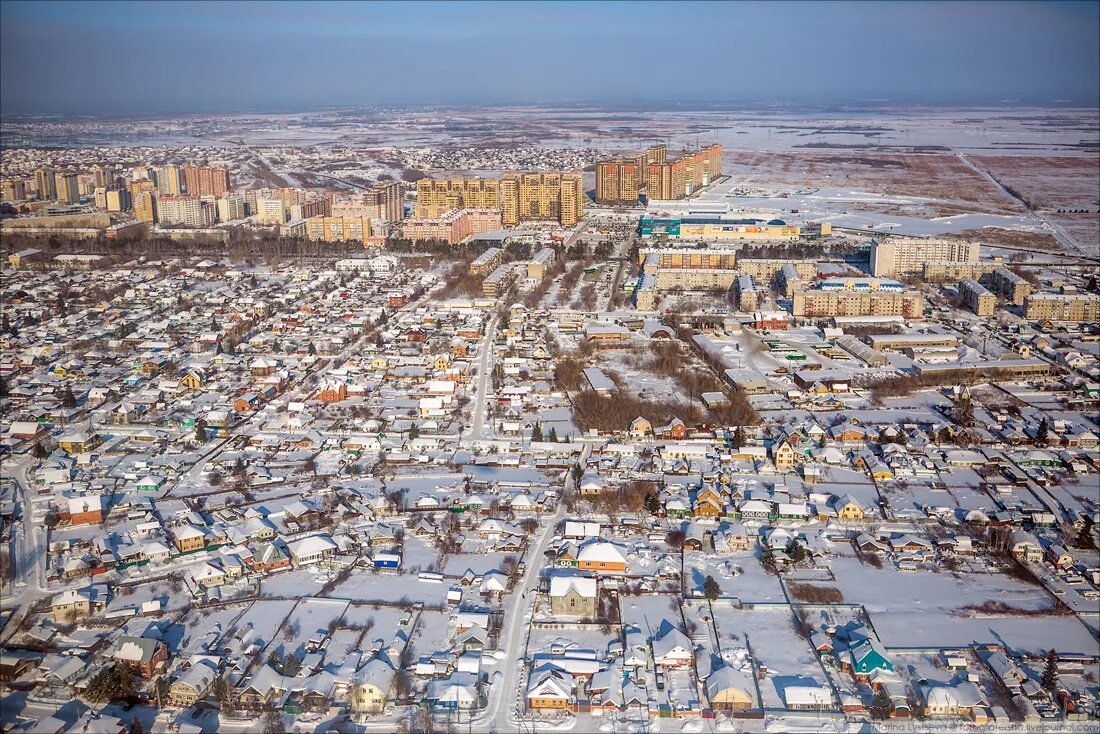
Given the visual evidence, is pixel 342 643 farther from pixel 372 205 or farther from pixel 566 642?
pixel 372 205

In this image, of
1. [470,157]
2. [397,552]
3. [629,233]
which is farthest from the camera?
[470,157]

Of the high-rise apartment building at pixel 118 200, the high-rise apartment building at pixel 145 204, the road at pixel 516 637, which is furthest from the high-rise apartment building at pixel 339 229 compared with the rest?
the road at pixel 516 637

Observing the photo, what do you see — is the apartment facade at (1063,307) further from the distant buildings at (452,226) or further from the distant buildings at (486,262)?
the distant buildings at (452,226)

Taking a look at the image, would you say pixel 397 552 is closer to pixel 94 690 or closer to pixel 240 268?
pixel 94 690

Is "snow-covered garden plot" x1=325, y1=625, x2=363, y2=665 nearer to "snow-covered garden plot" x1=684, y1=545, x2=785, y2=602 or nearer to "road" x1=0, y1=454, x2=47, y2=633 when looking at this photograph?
"road" x1=0, y1=454, x2=47, y2=633

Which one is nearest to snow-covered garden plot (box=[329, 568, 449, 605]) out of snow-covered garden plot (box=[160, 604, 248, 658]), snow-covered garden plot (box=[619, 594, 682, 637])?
snow-covered garden plot (box=[160, 604, 248, 658])

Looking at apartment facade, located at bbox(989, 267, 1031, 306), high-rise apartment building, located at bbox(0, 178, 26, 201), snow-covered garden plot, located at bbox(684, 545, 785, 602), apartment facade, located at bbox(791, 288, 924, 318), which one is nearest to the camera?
snow-covered garden plot, located at bbox(684, 545, 785, 602)

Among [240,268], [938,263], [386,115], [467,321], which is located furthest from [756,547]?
[386,115]
